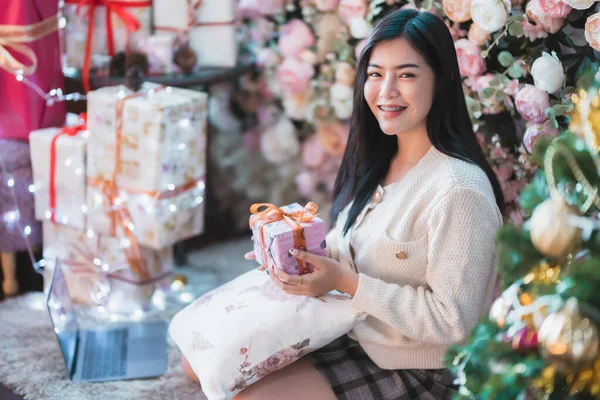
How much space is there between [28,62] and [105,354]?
0.83 metres

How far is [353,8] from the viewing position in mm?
2242

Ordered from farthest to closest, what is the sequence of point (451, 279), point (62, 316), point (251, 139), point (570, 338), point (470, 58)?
point (251, 139), point (62, 316), point (470, 58), point (451, 279), point (570, 338)

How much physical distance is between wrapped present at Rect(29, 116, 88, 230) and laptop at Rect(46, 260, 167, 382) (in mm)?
232

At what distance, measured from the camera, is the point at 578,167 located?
101cm

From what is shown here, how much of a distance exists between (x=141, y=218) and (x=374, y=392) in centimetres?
92

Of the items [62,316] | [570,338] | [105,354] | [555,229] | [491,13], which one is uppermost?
[491,13]

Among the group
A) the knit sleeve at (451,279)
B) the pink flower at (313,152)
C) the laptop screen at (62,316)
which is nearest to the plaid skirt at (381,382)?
→ the knit sleeve at (451,279)

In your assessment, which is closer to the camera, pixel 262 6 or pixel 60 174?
pixel 60 174

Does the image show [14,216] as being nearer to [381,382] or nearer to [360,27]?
[360,27]

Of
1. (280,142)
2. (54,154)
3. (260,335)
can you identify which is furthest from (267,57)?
(260,335)

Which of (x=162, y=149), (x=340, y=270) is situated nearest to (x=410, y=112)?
(x=340, y=270)

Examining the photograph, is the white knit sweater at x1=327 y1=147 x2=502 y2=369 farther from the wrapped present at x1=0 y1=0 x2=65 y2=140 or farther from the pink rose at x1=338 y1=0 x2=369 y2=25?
the wrapped present at x1=0 y1=0 x2=65 y2=140

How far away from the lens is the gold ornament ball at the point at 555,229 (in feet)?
3.26

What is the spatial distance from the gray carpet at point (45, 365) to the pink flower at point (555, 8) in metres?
1.16
